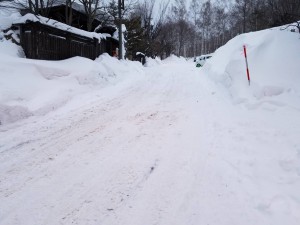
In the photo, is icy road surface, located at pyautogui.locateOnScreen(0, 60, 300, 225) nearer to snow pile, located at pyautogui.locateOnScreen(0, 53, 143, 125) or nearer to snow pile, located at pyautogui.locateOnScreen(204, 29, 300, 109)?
snow pile, located at pyautogui.locateOnScreen(0, 53, 143, 125)

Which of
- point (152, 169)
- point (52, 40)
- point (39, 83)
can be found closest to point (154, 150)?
point (152, 169)

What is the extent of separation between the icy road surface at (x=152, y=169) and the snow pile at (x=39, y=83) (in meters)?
0.56

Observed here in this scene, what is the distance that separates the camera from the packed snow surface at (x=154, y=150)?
3.61 metres

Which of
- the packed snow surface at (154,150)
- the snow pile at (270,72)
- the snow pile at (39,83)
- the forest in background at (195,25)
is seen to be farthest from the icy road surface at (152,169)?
the forest in background at (195,25)

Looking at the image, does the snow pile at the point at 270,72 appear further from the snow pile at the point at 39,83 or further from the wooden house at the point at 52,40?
the wooden house at the point at 52,40

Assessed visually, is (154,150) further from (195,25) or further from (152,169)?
(195,25)

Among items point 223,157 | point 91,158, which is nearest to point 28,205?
point 91,158

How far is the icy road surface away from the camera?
3.54 m

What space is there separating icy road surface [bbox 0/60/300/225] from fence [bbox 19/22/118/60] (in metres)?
5.54

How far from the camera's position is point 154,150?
560 centimetres

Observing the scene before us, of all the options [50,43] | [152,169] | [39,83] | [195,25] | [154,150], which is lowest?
[152,169]

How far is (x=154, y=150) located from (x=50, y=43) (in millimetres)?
10025

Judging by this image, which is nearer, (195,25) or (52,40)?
(52,40)

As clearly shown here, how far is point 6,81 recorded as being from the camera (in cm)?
908
